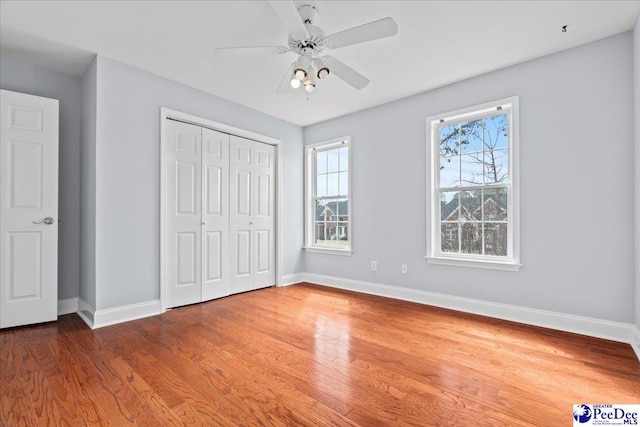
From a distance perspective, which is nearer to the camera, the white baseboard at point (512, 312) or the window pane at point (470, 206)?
the white baseboard at point (512, 312)

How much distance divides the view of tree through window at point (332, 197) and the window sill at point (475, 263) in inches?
56.3

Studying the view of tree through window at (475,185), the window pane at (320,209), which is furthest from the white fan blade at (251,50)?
the window pane at (320,209)

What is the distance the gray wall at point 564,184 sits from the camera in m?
2.64

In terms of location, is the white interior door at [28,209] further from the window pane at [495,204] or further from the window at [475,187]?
the window pane at [495,204]

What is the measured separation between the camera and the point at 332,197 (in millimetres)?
4914

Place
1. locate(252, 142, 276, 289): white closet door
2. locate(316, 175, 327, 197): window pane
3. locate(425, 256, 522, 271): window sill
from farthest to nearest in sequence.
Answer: locate(316, 175, 327, 197): window pane → locate(252, 142, 276, 289): white closet door → locate(425, 256, 522, 271): window sill

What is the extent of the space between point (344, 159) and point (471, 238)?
7.10 feet

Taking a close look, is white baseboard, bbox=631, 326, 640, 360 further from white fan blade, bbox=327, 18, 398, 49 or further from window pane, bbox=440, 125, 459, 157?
white fan blade, bbox=327, 18, 398, 49

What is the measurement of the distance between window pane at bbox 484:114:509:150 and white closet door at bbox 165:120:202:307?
335cm

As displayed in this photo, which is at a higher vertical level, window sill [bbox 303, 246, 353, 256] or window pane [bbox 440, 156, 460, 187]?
window pane [bbox 440, 156, 460, 187]

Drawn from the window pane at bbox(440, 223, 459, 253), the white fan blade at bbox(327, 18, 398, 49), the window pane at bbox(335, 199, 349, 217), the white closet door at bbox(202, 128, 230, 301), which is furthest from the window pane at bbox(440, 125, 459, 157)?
the white closet door at bbox(202, 128, 230, 301)

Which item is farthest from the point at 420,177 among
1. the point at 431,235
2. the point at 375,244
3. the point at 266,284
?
the point at 266,284

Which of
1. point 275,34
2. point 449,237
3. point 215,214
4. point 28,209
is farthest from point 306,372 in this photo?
point 28,209

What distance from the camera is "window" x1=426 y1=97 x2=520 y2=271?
323 cm
